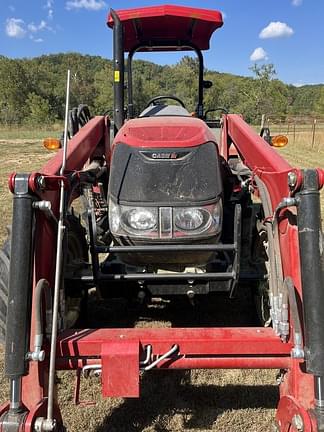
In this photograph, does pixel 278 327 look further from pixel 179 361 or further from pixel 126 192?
pixel 126 192

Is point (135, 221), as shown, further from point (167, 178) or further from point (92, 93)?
point (92, 93)

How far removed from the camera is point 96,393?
2910mm

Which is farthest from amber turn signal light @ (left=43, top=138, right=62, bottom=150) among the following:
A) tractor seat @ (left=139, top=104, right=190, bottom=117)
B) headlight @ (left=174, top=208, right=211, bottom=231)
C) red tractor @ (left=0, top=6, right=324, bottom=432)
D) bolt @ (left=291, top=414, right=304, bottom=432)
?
bolt @ (left=291, top=414, right=304, bottom=432)

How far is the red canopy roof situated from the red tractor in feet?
1.66

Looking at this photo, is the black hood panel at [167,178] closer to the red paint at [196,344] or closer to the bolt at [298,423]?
the red paint at [196,344]

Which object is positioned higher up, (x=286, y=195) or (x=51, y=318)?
(x=286, y=195)

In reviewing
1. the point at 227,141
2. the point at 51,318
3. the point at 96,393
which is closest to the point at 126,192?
the point at 51,318

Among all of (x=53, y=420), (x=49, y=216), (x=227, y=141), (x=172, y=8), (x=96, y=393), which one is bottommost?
(x=96, y=393)

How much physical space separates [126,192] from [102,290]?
0.63m

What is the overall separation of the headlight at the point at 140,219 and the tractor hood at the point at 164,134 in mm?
395

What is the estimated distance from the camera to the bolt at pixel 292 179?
7.01 feet

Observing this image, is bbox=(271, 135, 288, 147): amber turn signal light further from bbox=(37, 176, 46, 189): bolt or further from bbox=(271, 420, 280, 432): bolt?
bbox=(37, 176, 46, 189): bolt

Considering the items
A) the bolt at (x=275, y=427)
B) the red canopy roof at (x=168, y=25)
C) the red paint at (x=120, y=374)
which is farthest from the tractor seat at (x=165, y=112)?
the bolt at (x=275, y=427)

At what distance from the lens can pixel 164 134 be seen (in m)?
2.95
